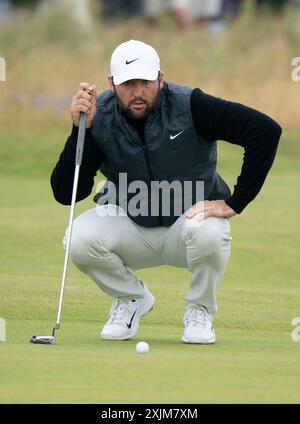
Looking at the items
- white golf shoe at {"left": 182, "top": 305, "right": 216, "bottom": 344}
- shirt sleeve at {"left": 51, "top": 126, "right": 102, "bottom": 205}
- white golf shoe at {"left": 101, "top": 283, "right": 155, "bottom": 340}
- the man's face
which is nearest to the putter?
shirt sleeve at {"left": 51, "top": 126, "right": 102, "bottom": 205}

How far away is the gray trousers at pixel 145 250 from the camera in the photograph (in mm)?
6746

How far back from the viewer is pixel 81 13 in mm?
31812

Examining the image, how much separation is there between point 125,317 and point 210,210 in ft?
2.59

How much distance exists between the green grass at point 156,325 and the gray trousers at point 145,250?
317 mm

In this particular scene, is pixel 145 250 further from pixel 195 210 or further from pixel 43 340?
pixel 43 340

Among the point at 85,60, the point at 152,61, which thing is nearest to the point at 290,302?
the point at 152,61

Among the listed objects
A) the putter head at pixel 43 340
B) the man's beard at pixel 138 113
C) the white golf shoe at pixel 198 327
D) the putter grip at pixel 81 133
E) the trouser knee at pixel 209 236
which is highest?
the man's beard at pixel 138 113

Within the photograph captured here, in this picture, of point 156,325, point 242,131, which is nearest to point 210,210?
point 242,131

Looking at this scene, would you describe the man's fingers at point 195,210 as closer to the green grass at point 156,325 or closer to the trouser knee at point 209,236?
the trouser knee at point 209,236

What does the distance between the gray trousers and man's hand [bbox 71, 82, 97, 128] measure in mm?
570

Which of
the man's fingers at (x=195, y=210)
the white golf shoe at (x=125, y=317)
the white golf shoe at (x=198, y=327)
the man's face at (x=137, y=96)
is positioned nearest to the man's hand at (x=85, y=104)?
the man's face at (x=137, y=96)

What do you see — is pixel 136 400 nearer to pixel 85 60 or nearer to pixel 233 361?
pixel 233 361

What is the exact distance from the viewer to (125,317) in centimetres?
705

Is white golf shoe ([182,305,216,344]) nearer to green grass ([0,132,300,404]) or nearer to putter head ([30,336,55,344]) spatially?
green grass ([0,132,300,404])
